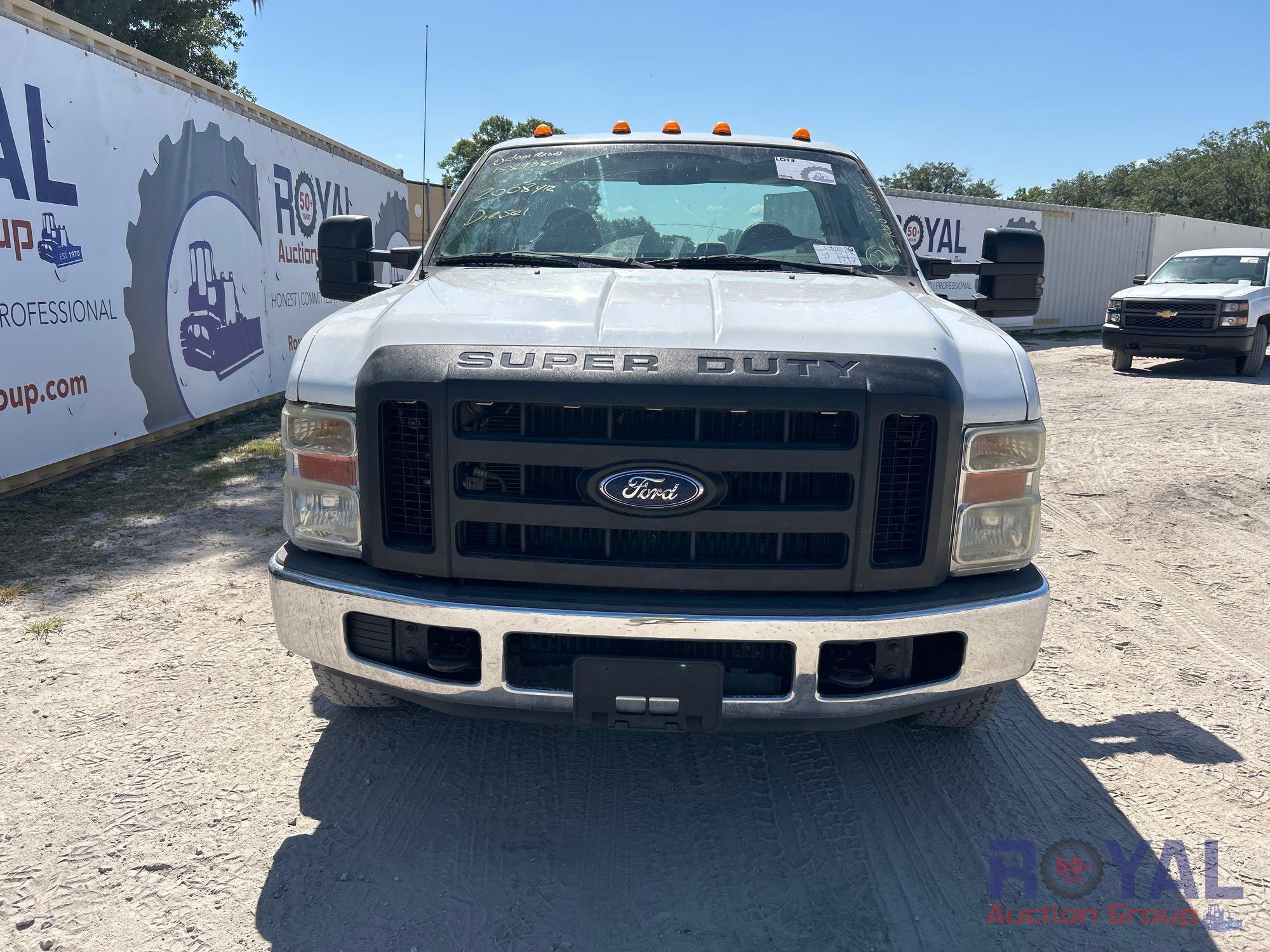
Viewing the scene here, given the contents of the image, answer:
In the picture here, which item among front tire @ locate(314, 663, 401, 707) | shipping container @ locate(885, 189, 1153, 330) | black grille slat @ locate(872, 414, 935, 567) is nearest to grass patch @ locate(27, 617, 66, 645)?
front tire @ locate(314, 663, 401, 707)

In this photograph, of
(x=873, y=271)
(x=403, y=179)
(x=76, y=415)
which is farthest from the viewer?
(x=403, y=179)

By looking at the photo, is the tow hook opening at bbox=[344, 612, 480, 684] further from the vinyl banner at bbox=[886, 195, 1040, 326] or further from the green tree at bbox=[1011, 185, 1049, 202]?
the green tree at bbox=[1011, 185, 1049, 202]

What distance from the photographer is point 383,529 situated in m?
2.52

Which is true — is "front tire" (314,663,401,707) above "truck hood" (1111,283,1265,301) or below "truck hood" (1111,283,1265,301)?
below

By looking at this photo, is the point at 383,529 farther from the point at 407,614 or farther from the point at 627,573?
the point at 627,573

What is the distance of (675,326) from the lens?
2.57 metres

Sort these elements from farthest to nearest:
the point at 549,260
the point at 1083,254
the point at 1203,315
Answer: the point at 1083,254 < the point at 1203,315 < the point at 549,260

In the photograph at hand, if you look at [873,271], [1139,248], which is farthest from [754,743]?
[1139,248]

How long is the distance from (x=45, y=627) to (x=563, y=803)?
273 centimetres

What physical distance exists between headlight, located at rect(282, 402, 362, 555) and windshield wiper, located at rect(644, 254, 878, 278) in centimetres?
145

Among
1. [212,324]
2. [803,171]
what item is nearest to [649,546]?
[803,171]

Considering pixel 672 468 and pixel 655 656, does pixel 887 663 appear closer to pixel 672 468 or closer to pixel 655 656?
pixel 655 656

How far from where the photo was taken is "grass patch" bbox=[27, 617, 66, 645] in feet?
13.4

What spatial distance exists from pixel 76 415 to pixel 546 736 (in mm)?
5084
